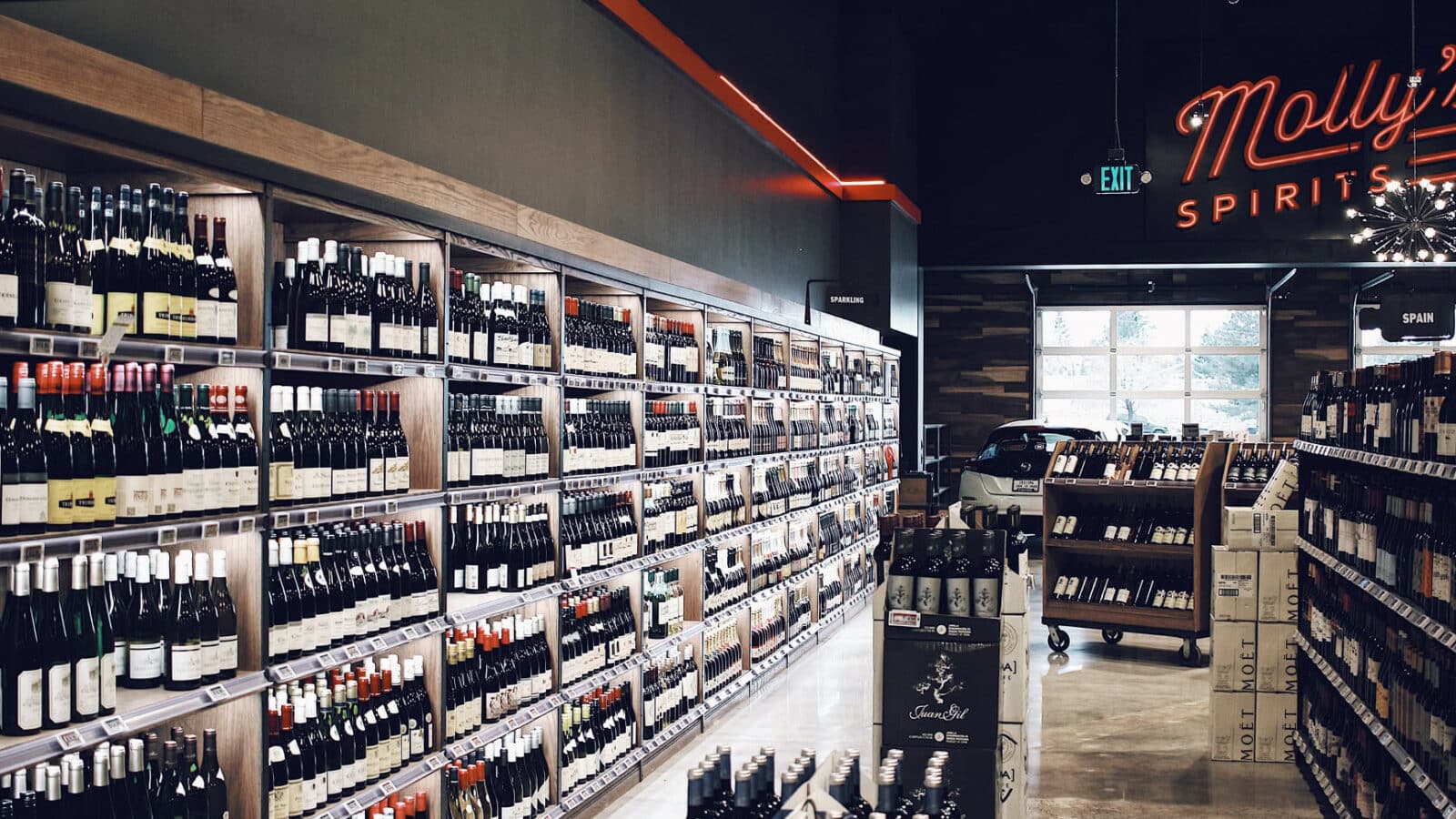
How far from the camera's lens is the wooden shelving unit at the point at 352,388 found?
109 inches

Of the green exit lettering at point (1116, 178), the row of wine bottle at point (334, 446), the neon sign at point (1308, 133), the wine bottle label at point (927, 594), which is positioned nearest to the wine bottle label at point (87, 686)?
the row of wine bottle at point (334, 446)

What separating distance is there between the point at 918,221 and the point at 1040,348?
13.3ft

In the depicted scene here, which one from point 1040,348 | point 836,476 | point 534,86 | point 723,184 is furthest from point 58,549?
point 1040,348

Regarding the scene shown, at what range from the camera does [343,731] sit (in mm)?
3711

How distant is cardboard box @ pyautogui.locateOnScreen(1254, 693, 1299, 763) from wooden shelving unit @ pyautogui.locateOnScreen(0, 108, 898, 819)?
2.77 meters

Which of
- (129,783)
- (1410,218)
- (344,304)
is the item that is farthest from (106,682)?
(1410,218)

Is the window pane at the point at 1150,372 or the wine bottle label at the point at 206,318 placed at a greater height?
the window pane at the point at 1150,372

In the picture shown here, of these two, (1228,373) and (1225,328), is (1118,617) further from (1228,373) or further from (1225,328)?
(1225,328)

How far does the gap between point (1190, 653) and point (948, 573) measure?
5059mm

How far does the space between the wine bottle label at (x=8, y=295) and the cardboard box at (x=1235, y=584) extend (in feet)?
17.9

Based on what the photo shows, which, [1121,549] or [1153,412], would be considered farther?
[1153,412]

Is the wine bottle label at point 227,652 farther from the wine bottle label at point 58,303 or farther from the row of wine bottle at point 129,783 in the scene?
the wine bottle label at point 58,303

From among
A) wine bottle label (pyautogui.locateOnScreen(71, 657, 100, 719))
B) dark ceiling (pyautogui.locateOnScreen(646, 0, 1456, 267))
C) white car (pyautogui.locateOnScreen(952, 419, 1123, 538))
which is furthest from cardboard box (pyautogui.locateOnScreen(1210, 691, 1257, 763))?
white car (pyautogui.locateOnScreen(952, 419, 1123, 538))

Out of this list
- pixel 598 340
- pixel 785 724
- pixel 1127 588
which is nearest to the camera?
pixel 598 340
